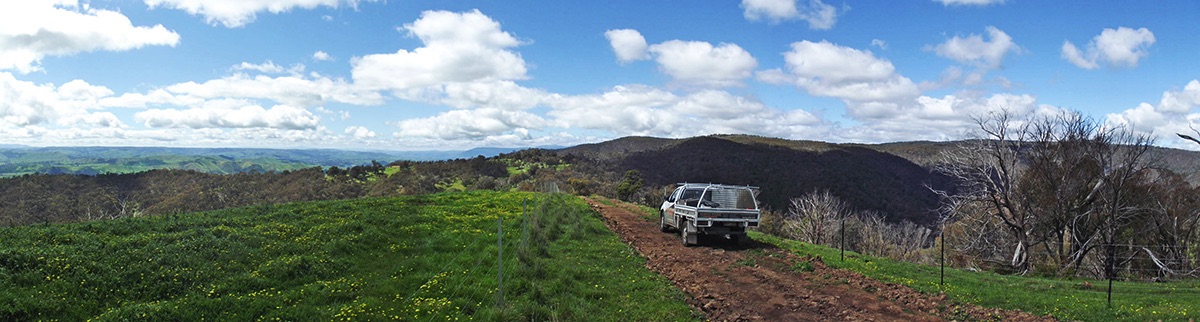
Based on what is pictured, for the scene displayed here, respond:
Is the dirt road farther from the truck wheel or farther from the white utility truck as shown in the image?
the white utility truck

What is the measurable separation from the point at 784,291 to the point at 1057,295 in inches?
239

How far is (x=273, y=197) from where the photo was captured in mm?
74312

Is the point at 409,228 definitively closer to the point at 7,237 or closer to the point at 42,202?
the point at 7,237

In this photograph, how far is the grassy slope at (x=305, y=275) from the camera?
8234mm

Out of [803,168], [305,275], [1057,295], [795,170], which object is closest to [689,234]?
[1057,295]

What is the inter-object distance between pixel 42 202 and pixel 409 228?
280ft

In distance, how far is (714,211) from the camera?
17.2 meters

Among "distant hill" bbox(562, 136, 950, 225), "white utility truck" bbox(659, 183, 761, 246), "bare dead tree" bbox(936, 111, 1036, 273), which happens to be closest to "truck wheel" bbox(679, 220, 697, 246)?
"white utility truck" bbox(659, 183, 761, 246)

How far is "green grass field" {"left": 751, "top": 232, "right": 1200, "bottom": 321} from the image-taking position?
33.3 ft

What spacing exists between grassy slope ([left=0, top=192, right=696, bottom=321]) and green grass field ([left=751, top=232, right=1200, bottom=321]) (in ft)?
21.2

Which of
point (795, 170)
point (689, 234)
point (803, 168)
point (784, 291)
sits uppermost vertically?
point (803, 168)

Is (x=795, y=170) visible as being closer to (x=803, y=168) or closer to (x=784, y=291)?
(x=803, y=168)

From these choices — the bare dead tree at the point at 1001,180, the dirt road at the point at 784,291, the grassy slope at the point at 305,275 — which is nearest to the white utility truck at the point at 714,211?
the dirt road at the point at 784,291

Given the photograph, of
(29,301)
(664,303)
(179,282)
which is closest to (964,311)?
(664,303)
